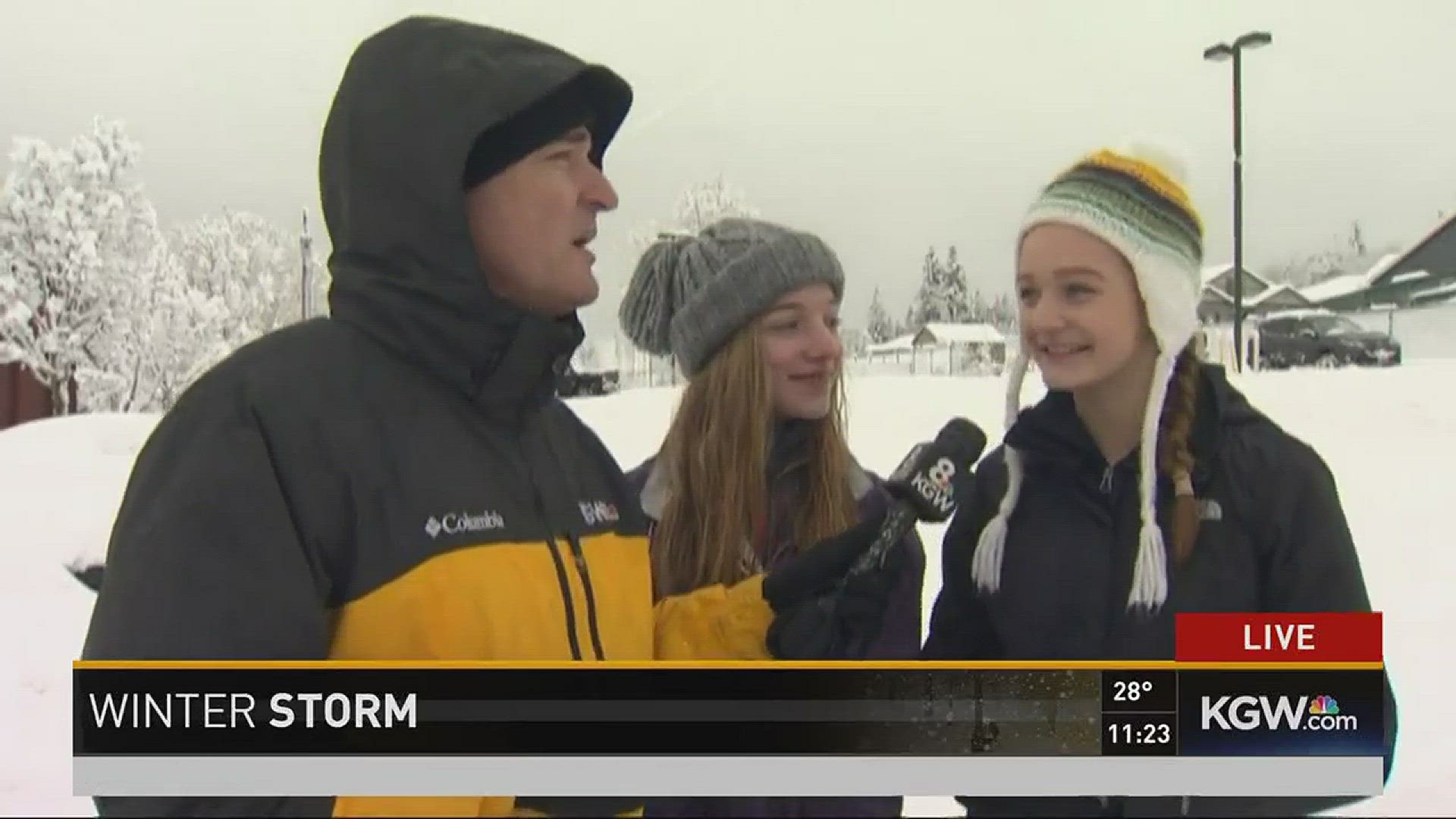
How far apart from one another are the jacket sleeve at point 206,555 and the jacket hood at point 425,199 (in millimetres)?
181

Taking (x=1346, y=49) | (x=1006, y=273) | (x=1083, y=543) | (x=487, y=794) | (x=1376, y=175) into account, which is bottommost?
(x=487, y=794)

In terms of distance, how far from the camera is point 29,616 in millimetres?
1478

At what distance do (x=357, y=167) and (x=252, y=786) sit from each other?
75 cm

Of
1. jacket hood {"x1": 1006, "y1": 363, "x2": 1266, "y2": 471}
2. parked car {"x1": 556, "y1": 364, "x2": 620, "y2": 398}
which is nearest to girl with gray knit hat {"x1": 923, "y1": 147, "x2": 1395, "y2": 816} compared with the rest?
jacket hood {"x1": 1006, "y1": 363, "x2": 1266, "y2": 471}

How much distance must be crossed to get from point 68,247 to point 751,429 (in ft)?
3.06

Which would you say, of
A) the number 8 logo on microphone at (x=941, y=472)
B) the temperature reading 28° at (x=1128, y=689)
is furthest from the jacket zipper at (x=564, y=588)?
the temperature reading 28° at (x=1128, y=689)

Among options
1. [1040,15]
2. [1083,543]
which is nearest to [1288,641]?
[1083,543]

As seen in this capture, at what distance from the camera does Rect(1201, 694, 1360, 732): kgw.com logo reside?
1.41m

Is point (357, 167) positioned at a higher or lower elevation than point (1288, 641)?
higher

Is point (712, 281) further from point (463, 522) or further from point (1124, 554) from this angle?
point (1124, 554)

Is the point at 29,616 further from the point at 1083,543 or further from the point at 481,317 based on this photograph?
the point at 1083,543

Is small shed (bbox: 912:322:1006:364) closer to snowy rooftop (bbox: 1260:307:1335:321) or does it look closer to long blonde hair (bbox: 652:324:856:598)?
long blonde hair (bbox: 652:324:856:598)

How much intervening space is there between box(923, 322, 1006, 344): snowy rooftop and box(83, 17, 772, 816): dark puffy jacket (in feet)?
1.67

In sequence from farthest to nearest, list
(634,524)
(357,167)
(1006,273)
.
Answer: (1006,273) < (634,524) < (357,167)
